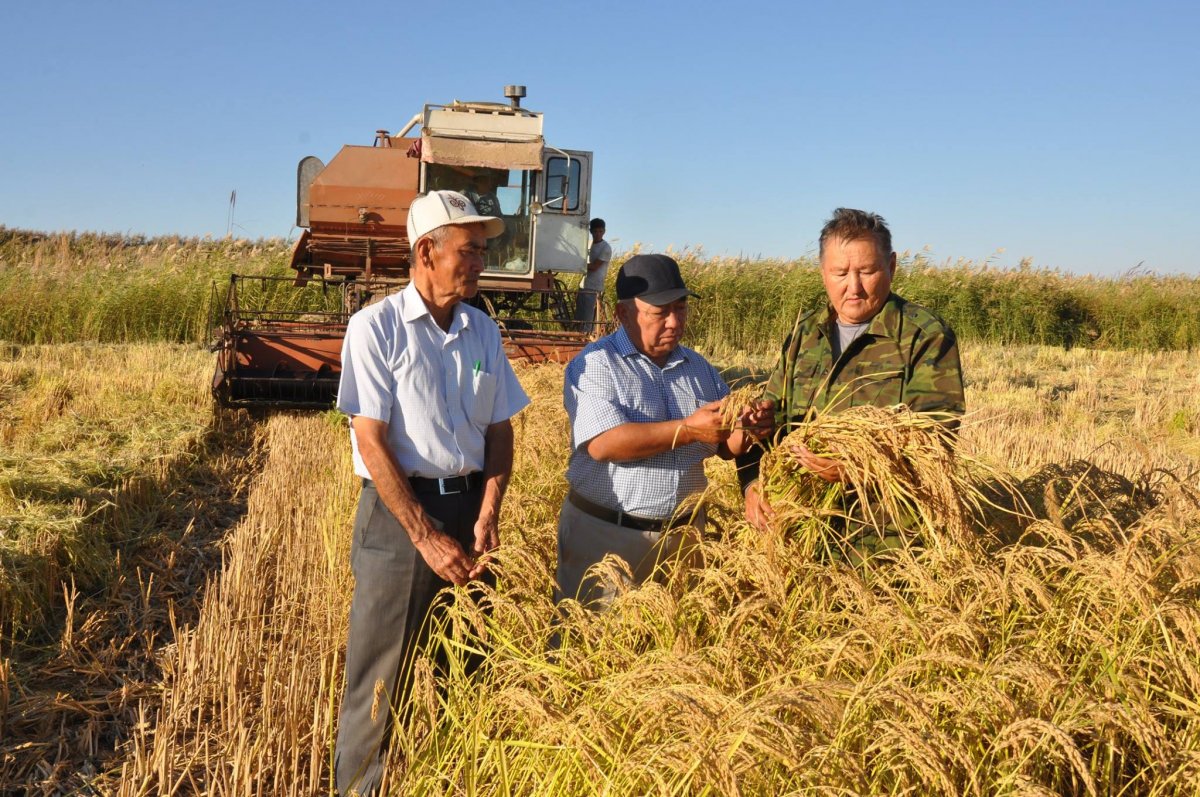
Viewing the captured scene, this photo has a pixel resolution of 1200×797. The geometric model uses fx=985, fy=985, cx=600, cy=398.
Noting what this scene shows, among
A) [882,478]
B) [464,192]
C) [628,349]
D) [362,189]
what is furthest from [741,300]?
[882,478]

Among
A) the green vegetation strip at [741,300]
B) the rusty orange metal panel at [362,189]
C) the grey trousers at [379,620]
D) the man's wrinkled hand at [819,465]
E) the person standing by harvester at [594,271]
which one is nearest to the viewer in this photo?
the man's wrinkled hand at [819,465]

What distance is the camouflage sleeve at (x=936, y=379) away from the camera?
278cm

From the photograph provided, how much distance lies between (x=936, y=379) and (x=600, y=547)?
115 cm

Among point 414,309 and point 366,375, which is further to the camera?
point 414,309

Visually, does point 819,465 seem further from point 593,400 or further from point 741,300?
point 741,300

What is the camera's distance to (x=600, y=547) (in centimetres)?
315

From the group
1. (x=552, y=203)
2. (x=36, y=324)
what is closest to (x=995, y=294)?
(x=552, y=203)

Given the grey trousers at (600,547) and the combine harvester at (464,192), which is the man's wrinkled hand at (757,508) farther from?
the combine harvester at (464,192)

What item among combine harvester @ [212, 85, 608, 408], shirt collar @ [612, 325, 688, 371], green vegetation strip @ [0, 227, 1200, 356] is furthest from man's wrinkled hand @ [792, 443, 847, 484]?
green vegetation strip @ [0, 227, 1200, 356]

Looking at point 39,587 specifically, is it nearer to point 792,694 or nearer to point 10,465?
point 10,465

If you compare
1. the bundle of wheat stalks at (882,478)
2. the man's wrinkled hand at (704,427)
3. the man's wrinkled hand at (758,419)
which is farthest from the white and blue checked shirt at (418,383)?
the bundle of wheat stalks at (882,478)

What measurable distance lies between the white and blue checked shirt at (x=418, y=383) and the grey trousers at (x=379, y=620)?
148 millimetres

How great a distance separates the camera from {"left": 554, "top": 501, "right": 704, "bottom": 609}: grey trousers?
3.09 meters

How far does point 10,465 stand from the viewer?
6.23 m
